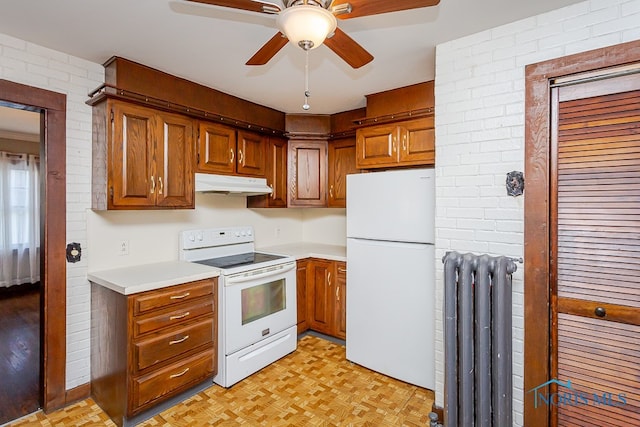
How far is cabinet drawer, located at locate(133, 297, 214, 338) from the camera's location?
6.63ft

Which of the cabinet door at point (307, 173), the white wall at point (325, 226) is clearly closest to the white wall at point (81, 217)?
the cabinet door at point (307, 173)

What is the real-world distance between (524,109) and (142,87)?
2490 millimetres

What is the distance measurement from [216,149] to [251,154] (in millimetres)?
404

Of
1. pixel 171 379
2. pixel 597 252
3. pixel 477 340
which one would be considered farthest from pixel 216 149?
pixel 597 252

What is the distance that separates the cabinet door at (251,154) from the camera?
3.02 m

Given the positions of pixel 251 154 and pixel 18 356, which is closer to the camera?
pixel 18 356

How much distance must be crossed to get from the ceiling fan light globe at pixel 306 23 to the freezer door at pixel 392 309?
1.64 meters

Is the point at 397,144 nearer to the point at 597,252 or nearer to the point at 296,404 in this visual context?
the point at 597,252

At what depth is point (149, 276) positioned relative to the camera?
2.22 metres

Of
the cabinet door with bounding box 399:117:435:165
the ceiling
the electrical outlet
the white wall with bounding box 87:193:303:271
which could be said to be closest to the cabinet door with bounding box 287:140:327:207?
the white wall with bounding box 87:193:303:271

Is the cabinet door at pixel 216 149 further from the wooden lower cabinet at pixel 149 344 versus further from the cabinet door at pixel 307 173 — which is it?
the wooden lower cabinet at pixel 149 344

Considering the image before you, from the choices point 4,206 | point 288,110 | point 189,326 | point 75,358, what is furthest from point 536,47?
point 4,206

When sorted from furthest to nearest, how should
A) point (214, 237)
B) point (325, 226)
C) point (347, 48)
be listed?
point (325, 226)
point (214, 237)
point (347, 48)

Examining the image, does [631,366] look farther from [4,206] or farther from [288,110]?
[4,206]
